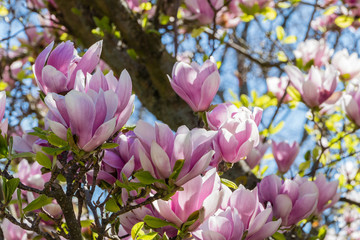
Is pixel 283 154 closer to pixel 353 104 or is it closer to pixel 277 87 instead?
pixel 353 104

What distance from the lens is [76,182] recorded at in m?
0.62

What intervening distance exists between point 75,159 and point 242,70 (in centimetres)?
323

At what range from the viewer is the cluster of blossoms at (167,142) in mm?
554

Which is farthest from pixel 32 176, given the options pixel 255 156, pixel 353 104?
pixel 353 104

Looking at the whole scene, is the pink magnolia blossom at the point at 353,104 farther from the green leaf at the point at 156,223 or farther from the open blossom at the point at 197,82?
the green leaf at the point at 156,223

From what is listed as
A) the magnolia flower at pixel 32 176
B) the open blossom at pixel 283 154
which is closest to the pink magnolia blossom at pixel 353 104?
the open blossom at pixel 283 154

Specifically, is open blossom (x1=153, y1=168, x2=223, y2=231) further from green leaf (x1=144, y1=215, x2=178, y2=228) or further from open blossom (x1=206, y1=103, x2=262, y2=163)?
open blossom (x1=206, y1=103, x2=262, y2=163)

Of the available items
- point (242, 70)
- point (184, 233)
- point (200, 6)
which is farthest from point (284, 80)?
point (242, 70)

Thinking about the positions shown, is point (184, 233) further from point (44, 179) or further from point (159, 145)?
point (44, 179)

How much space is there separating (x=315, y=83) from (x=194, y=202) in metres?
0.73

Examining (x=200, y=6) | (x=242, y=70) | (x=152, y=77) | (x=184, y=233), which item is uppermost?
(x=242, y=70)

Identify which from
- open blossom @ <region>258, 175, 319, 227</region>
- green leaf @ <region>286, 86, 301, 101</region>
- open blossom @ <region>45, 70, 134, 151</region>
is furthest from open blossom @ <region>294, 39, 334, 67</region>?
open blossom @ <region>45, 70, 134, 151</region>

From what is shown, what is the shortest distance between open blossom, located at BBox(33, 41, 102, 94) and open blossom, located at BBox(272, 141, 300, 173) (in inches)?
32.9

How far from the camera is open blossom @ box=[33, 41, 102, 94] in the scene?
0.62 meters
